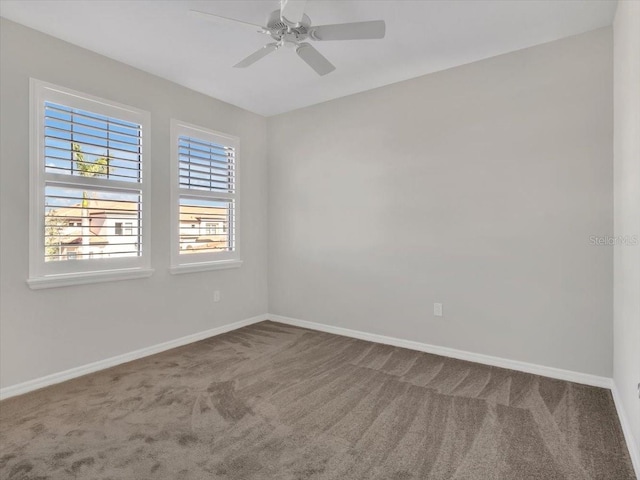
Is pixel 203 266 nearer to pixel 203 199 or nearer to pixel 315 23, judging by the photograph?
pixel 203 199

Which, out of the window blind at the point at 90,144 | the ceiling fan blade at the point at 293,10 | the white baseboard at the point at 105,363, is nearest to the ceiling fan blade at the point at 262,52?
the ceiling fan blade at the point at 293,10

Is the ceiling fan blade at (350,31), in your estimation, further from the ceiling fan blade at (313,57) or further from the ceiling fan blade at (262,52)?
the ceiling fan blade at (262,52)

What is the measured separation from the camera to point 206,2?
7.50ft

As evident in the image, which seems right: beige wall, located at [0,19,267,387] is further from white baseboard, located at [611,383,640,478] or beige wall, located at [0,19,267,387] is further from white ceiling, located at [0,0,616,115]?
white baseboard, located at [611,383,640,478]

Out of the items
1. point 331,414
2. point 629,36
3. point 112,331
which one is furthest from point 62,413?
point 629,36

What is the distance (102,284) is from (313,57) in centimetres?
259

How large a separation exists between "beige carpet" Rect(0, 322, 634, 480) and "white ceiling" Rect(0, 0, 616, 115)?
2.71m

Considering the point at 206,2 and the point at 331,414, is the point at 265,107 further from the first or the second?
the point at 331,414

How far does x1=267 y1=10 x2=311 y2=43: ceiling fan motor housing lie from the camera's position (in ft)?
7.13

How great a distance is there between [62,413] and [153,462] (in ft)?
3.14

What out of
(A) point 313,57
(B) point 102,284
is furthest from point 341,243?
(B) point 102,284

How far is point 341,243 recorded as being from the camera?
13.0 feet

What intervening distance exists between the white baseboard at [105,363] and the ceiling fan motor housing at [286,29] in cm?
299

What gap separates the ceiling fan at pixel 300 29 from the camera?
1.98 meters
